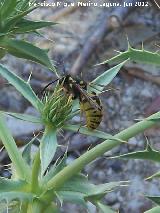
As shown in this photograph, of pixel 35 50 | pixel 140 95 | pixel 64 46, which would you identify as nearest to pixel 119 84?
pixel 140 95

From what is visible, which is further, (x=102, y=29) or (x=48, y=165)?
(x=102, y=29)

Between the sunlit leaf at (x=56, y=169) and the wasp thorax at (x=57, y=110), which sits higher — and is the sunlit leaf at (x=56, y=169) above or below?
below

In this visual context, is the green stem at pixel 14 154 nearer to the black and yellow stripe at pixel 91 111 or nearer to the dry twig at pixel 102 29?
the black and yellow stripe at pixel 91 111

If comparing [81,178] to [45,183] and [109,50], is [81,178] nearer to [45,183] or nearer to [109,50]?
[45,183]

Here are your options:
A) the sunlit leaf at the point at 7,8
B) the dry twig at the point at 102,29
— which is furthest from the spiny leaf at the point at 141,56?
the dry twig at the point at 102,29

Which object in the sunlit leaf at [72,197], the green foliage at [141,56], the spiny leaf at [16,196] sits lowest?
the sunlit leaf at [72,197]

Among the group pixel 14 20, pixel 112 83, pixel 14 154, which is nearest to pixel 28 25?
pixel 14 20

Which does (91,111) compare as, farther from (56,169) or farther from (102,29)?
(102,29)

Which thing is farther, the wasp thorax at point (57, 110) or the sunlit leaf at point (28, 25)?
the sunlit leaf at point (28, 25)
